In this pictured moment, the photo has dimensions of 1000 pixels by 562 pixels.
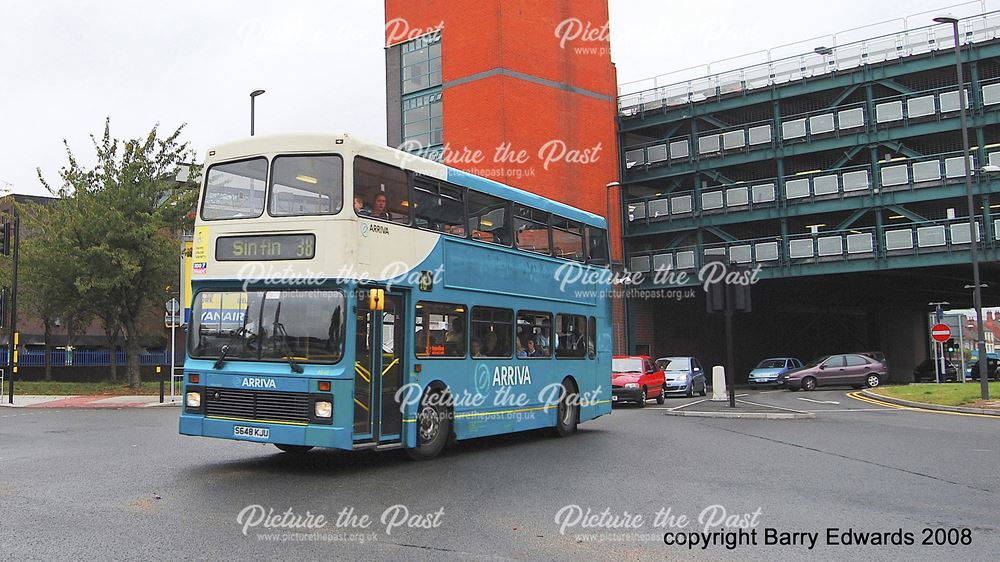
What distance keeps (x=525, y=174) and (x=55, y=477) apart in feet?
107

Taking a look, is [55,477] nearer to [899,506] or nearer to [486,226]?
[486,226]

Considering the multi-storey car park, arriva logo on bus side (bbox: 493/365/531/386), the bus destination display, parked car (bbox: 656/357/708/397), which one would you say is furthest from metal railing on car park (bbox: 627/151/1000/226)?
the bus destination display

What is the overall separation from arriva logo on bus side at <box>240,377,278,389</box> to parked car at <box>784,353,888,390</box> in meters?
29.4

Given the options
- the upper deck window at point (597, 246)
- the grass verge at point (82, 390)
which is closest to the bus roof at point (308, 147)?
the upper deck window at point (597, 246)

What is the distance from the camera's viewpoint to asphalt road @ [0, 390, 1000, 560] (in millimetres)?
6539

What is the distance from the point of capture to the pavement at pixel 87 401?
25.7 meters

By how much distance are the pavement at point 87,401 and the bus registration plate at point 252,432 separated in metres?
17.4

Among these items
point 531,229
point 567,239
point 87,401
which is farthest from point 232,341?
point 87,401

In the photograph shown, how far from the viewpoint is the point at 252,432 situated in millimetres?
10109

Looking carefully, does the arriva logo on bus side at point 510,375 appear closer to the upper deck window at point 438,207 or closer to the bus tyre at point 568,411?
the bus tyre at point 568,411

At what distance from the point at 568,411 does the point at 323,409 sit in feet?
22.2

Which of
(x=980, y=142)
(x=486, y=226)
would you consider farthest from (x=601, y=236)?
(x=980, y=142)

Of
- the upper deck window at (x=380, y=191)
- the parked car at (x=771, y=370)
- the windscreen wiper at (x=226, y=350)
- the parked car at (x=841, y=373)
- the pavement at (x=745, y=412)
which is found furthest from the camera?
the parked car at (x=771, y=370)

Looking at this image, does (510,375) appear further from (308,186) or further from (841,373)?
(841,373)
